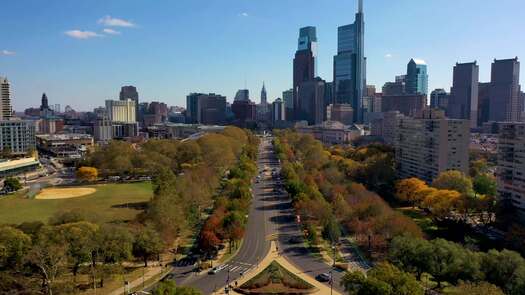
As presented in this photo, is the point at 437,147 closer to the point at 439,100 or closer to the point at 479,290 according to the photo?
the point at 479,290

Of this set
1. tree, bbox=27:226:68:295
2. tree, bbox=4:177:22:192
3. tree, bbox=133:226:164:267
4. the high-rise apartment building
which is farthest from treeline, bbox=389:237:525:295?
the high-rise apartment building

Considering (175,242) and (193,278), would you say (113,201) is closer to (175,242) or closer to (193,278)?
(175,242)

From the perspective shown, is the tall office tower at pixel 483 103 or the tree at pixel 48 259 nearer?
the tree at pixel 48 259

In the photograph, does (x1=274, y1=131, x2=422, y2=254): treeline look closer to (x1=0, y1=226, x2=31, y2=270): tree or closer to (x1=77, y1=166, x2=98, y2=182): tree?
(x1=0, y1=226, x2=31, y2=270): tree

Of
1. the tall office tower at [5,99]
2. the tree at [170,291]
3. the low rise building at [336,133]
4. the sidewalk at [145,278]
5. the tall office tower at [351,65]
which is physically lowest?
the sidewalk at [145,278]

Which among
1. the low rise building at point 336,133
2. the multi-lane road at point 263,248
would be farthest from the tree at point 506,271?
the low rise building at point 336,133

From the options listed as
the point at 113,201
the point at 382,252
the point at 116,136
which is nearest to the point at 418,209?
the point at 382,252

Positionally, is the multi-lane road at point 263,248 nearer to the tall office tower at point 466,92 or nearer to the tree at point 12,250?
the tree at point 12,250
